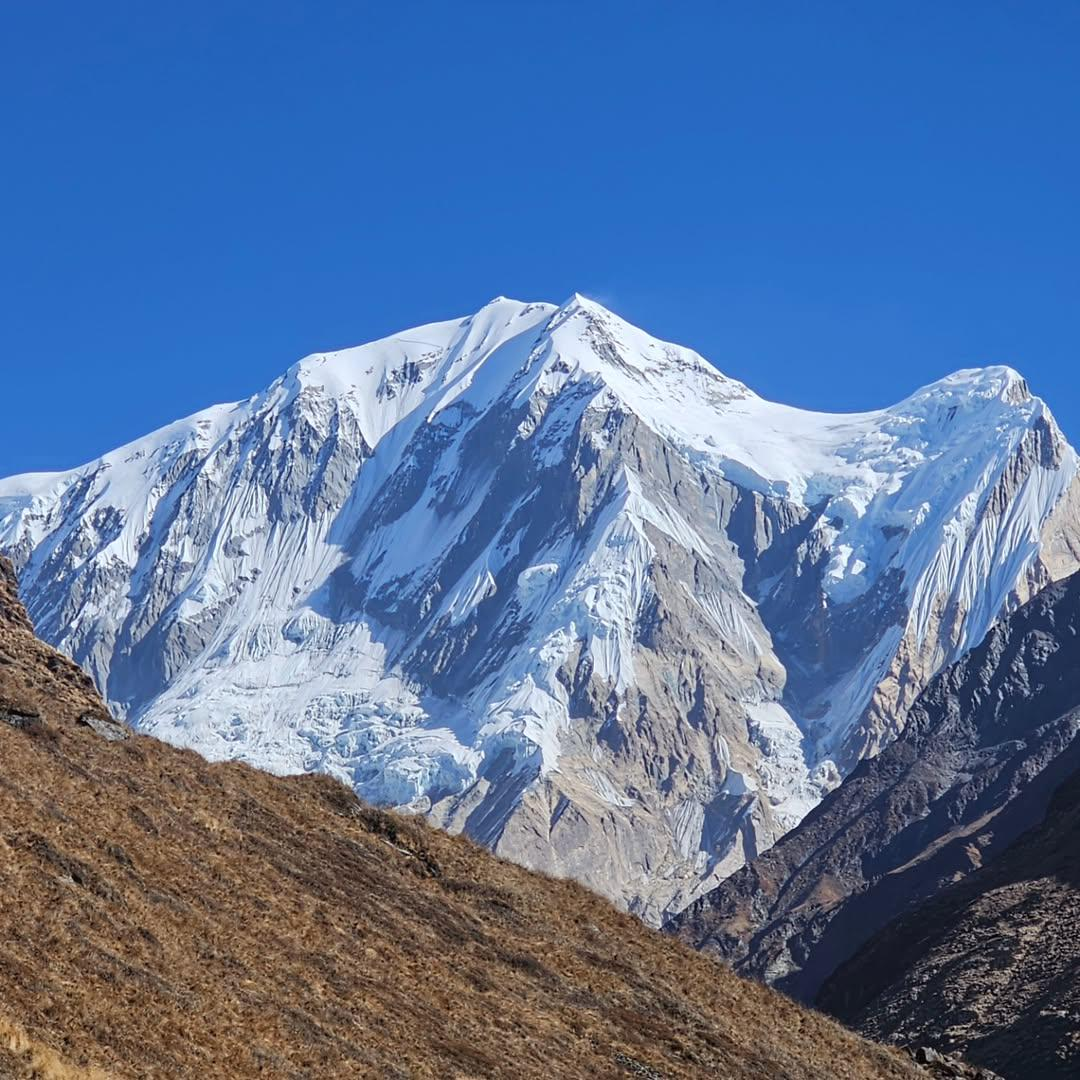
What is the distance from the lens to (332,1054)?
31.1m

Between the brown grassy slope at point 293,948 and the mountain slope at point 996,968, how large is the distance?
33.5 meters

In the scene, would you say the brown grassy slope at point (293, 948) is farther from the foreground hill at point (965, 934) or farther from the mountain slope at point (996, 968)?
the foreground hill at point (965, 934)

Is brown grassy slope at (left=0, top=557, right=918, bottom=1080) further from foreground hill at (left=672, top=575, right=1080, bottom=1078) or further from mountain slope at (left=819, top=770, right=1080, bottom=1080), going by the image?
foreground hill at (left=672, top=575, right=1080, bottom=1078)

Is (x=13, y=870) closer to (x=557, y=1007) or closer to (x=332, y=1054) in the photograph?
(x=332, y=1054)

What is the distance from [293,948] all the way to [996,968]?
204 feet

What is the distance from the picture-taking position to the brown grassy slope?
2977 cm

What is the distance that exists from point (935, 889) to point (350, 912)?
125881mm

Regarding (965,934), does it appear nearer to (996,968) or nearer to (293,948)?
(996,968)

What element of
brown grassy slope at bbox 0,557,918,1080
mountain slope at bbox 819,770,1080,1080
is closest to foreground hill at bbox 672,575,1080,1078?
mountain slope at bbox 819,770,1080,1080

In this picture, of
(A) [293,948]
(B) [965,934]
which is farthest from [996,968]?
(A) [293,948]

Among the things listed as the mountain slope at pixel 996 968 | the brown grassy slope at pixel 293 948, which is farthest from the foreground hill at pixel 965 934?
the brown grassy slope at pixel 293 948

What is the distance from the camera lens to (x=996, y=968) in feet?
303

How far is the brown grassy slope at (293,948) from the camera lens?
29.8m

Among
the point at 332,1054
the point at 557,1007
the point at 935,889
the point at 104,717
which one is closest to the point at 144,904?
the point at 332,1054
